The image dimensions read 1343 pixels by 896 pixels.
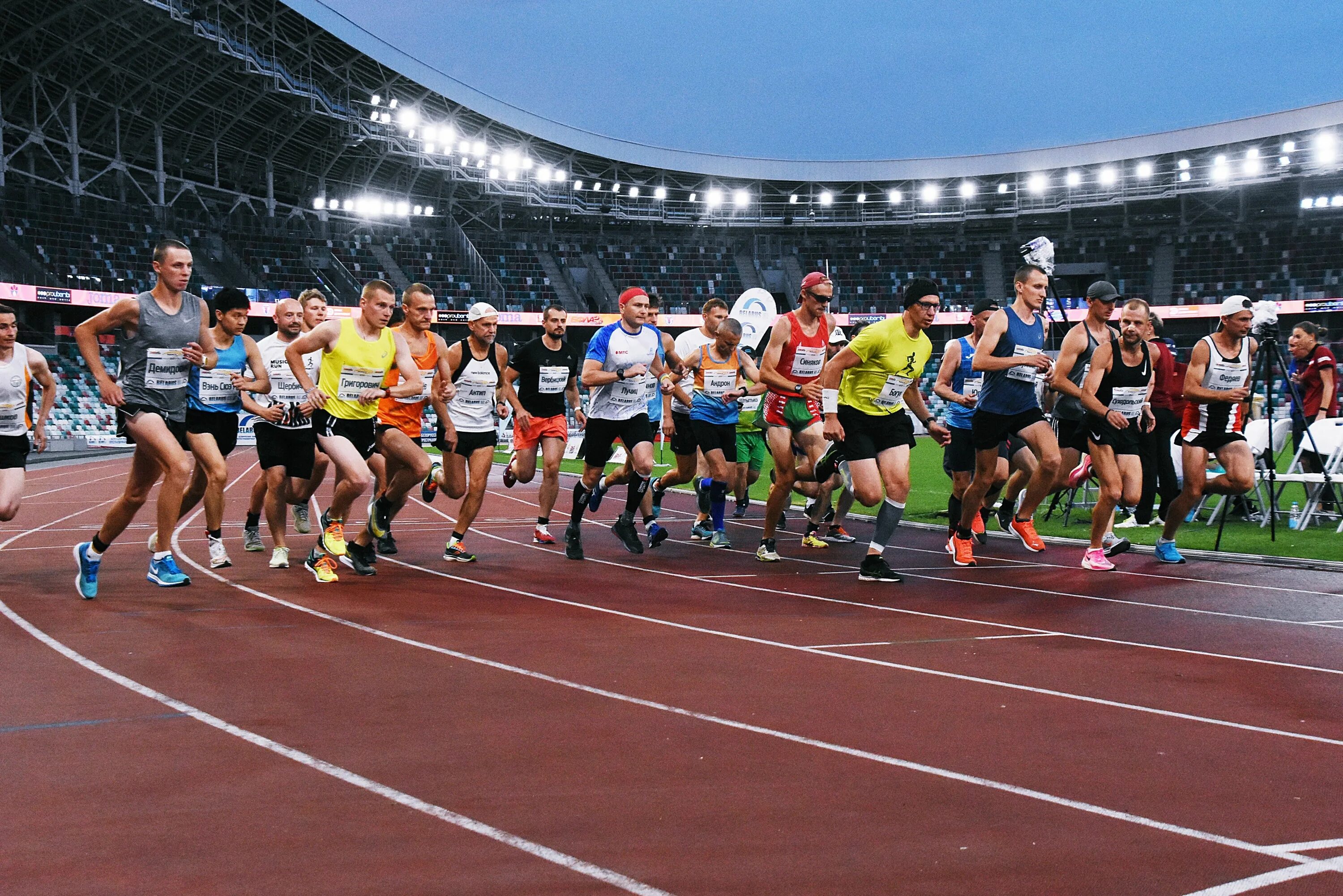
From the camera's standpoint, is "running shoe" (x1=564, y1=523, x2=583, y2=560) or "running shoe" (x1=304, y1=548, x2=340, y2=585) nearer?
"running shoe" (x1=304, y1=548, x2=340, y2=585)

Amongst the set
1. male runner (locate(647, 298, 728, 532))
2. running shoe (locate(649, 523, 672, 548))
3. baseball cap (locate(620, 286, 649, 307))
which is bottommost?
running shoe (locate(649, 523, 672, 548))

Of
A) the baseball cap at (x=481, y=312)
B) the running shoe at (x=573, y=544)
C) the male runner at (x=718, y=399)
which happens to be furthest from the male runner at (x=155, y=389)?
the male runner at (x=718, y=399)

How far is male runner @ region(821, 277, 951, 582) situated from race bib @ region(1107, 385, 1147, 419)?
1621 mm

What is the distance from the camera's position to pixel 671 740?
4086 mm

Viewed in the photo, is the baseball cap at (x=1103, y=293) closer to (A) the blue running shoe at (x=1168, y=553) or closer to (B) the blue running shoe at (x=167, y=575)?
(A) the blue running shoe at (x=1168, y=553)

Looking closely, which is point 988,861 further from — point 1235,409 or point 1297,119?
point 1297,119

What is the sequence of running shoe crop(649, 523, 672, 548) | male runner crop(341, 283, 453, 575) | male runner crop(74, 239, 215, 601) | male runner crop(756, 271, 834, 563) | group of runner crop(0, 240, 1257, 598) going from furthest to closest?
running shoe crop(649, 523, 672, 548)
male runner crop(756, 271, 834, 563)
male runner crop(341, 283, 453, 575)
group of runner crop(0, 240, 1257, 598)
male runner crop(74, 239, 215, 601)

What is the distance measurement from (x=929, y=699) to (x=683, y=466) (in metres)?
6.23

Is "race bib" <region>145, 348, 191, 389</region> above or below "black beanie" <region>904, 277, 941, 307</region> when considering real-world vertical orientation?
below

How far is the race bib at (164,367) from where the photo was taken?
297 inches

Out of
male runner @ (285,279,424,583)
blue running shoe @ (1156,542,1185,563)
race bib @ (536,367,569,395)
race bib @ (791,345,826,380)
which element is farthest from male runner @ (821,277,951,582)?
male runner @ (285,279,424,583)

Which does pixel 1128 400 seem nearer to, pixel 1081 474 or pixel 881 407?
pixel 881 407

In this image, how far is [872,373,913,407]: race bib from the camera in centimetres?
848

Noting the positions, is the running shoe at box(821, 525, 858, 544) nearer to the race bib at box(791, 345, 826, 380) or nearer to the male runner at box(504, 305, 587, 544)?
the race bib at box(791, 345, 826, 380)
